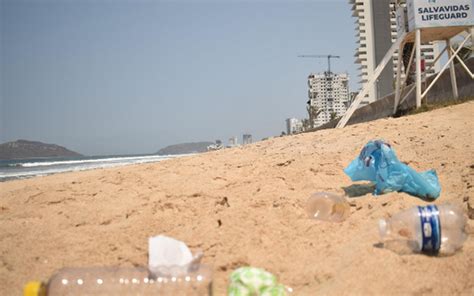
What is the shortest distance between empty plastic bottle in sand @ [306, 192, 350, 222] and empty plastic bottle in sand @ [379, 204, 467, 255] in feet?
1.36

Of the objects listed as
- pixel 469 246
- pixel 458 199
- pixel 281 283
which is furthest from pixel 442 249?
pixel 281 283

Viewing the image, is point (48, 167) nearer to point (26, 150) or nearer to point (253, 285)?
point (253, 285)

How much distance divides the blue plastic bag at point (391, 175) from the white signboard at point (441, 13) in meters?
7.16

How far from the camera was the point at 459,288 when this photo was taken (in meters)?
1.87

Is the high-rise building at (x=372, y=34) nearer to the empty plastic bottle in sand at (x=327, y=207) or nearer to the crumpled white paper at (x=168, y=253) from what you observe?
the empty plastic bottle in sand at (x=327, y=207)

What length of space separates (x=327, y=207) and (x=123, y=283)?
1.78m

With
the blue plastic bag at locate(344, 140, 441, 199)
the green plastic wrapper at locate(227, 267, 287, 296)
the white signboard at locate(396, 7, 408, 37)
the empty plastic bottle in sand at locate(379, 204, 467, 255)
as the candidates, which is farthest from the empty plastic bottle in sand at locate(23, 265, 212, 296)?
the white signboard at locate(396, 7, 408, 37)

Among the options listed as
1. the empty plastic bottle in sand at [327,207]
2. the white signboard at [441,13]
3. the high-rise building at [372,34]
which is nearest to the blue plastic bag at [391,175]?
the empty plastic bottle in sand at [327,207]

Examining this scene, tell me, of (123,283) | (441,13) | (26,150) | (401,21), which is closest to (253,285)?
(123,283)

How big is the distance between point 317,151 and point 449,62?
20.0 ft

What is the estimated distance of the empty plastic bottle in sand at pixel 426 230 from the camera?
229 centimetres

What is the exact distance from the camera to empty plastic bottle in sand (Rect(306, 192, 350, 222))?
3.01 m

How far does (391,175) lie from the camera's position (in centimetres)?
327

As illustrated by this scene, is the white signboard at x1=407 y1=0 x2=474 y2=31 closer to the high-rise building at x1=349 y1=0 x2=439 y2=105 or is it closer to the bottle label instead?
the bottle label
